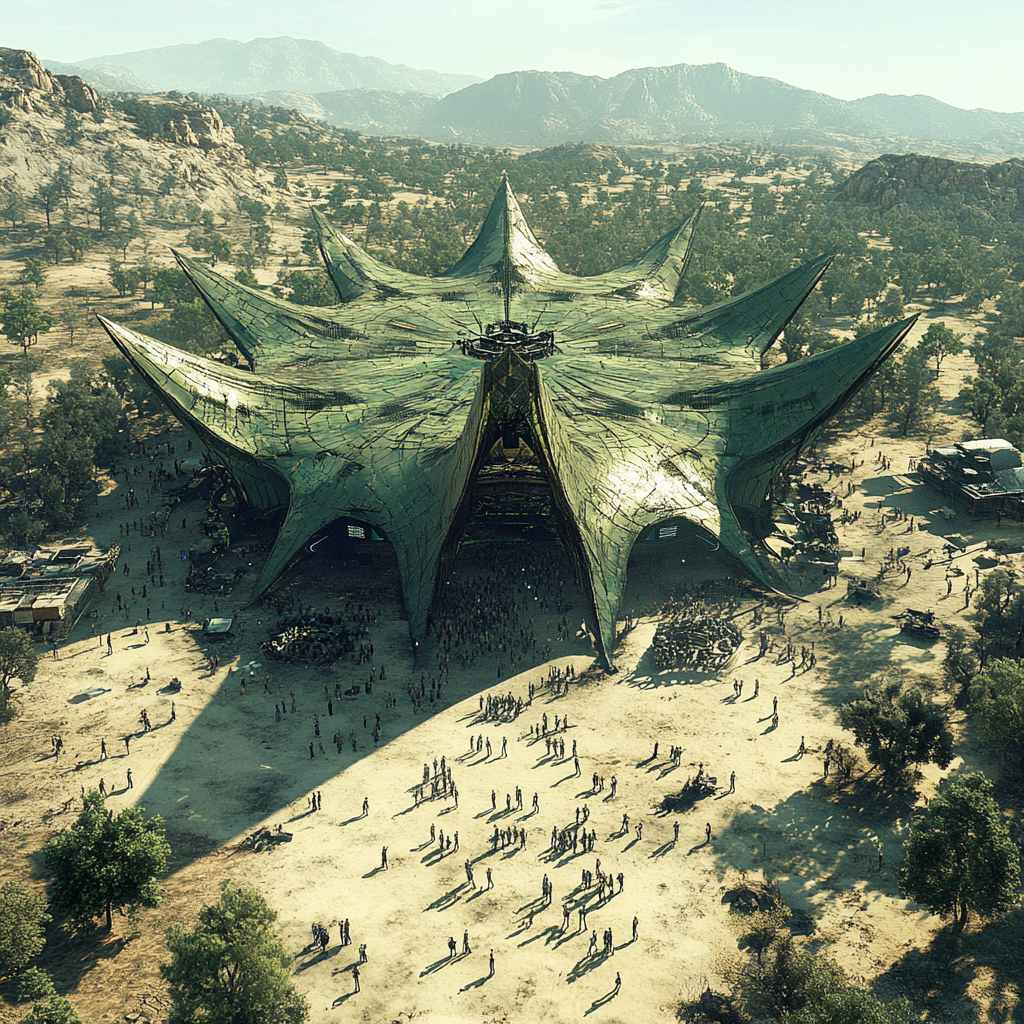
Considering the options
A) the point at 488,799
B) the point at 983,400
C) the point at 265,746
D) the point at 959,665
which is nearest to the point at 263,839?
the point at 265,746

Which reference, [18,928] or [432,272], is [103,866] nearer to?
[18,928]

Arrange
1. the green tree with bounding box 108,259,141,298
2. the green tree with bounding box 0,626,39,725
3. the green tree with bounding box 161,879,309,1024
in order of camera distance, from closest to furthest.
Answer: the green tree with bounding box 161,879,309,1024
the green tree with bounding box 0,626,39,725
the green tree with bounding box 108,259,141,298

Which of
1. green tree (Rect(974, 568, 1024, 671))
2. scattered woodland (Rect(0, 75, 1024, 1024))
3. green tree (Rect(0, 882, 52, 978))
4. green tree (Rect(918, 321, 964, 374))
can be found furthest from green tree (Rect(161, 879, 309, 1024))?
green tree (Rect(918, 321, 964, 374))

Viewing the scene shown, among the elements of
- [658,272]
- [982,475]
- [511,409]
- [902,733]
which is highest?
[658,272]

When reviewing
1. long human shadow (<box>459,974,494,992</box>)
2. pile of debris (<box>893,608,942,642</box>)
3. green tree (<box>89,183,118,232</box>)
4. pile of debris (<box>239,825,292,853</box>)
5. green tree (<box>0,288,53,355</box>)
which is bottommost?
long human shadow (<box>459,974,494,992</box>)

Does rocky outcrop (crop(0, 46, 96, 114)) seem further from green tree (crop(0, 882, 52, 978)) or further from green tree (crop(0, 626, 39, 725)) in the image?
green tree (crop(0, 882, 52, 978))

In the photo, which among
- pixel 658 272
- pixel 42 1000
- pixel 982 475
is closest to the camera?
pixel 42 1000

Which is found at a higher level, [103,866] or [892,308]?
[892,308]

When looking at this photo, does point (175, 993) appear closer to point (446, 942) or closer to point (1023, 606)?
point (446, 942)
